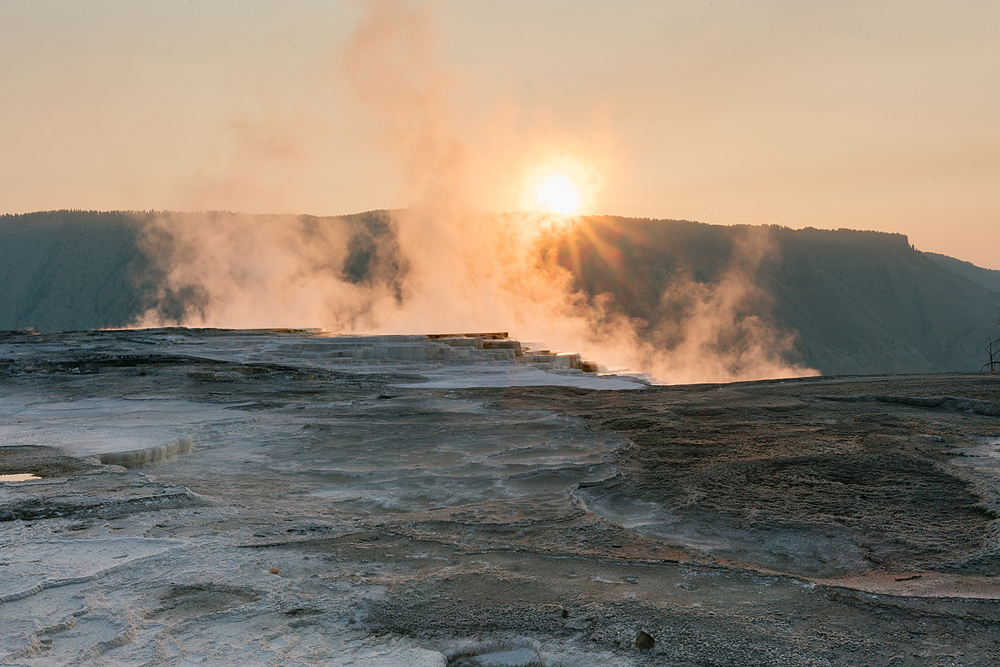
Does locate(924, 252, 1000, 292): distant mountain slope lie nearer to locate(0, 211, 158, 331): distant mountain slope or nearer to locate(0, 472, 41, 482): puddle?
locate(0, 211, 158, 331): distant mountain slope

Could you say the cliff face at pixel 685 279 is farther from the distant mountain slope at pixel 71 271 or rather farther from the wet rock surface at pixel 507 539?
the wet rock surface at pixel 507 539

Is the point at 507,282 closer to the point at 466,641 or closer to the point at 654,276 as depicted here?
the point at 654,276

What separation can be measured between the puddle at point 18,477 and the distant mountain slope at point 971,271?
116431mm

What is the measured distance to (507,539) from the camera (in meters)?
3.31

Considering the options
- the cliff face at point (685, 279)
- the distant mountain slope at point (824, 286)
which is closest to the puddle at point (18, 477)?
the cliff face at point (685, 279)

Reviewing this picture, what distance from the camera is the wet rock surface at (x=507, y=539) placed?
2146 mm

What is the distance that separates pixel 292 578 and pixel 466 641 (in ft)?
2.84

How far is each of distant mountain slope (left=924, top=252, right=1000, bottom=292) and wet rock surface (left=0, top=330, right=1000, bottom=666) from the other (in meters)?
113

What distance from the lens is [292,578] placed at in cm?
267

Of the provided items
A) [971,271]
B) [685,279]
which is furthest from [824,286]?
[971,271]

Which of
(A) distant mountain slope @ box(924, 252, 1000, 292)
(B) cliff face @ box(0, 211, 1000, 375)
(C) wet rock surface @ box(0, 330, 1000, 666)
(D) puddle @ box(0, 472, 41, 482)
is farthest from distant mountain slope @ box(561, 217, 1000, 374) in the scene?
(D) puddle @ box(0, 472, 41, 482)

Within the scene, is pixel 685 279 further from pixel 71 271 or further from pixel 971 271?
pixel 971 271

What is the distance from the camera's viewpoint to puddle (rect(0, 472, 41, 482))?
4.22 metres

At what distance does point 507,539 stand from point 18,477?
3.19m
